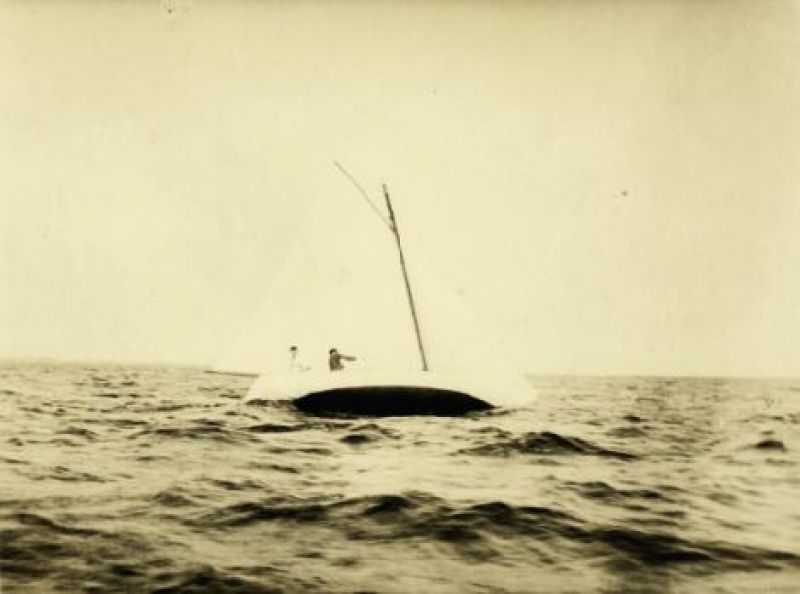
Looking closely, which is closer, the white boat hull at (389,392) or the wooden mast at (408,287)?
the white boat hull at (389,392)

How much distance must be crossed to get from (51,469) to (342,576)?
451cm

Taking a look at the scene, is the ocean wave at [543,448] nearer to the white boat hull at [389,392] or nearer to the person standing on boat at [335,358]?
the white boat hull at [389,392]

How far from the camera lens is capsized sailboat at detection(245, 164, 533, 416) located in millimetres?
13023

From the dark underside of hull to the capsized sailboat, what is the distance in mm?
19

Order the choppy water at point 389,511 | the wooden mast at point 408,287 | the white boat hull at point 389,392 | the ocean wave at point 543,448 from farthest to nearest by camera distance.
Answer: the wooden mast at point 408,287 < the white boat hull at point 389,392 < the ocean wave at point 543,448 < the choppy water at point 389,511

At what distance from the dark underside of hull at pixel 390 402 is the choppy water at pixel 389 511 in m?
1.16

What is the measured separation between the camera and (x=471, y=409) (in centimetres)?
1392

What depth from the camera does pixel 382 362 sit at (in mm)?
16484

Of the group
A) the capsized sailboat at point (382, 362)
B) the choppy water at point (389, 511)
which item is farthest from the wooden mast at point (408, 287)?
the choppy water at point (389, 511)

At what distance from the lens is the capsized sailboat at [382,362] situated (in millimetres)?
13023

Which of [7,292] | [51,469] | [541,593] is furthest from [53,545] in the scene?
[7,292]

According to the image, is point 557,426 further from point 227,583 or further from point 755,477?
point 227,583

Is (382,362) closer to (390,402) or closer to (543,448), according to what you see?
(390,402)

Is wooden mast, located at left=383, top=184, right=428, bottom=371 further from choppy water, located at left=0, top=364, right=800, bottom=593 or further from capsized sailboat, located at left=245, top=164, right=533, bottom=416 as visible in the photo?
choppy water, located at left=0, top=364, right=800, bottom=593
